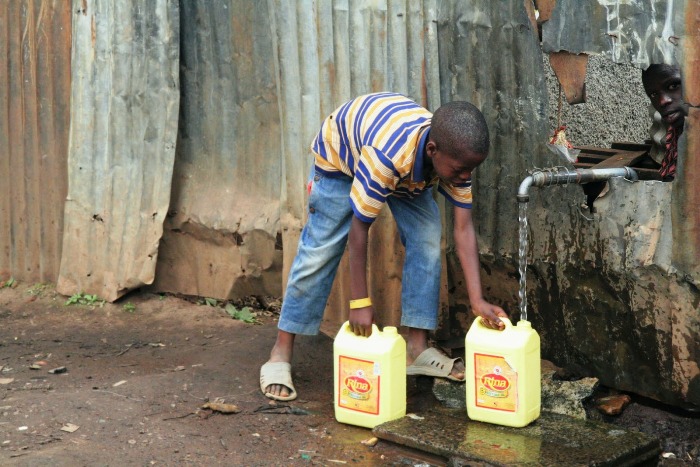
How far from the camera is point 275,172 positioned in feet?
16.6

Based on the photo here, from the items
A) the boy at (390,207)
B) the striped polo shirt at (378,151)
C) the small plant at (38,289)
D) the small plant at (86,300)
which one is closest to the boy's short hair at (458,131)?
the boy at (390,207)

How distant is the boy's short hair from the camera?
3430 mm

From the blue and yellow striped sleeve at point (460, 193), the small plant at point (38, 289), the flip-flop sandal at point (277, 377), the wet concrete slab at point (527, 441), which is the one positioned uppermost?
the blue and yellow striped sleeve at point (460, 193)

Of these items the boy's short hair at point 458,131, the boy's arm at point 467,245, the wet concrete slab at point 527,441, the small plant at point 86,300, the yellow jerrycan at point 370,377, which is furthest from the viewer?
the small plant at point 86,300

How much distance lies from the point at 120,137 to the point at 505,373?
8.75ft

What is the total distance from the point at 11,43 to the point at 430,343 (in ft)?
9.85

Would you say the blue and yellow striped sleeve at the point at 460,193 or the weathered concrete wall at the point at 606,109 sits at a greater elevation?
the weathered concrete wall at the point at 606,109

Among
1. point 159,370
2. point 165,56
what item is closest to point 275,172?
point 165,56

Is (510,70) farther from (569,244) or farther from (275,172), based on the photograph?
(275,172)

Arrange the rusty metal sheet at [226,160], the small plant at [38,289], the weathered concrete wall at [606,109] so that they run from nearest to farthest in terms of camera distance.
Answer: the rusty metal sheet at [226,160] < the small plant at [38,289] < the weathered concrete wall at [606,109]

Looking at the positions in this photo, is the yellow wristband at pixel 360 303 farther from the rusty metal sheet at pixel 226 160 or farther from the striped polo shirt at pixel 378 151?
the rusty metal sheet at pixel 226 160

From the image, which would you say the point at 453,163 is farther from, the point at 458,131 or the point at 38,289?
the point at 38,289

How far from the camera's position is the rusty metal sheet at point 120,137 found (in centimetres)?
514

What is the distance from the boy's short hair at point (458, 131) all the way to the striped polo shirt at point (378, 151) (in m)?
0.13
